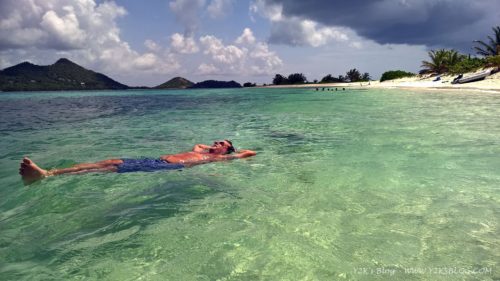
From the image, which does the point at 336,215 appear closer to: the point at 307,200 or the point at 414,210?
the point at 307,200

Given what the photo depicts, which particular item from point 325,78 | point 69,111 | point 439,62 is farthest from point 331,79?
point 69,111

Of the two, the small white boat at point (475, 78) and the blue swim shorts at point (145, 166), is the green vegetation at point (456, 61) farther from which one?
the blue swim shorts at point (145, 166)

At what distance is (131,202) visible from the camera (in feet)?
22.1

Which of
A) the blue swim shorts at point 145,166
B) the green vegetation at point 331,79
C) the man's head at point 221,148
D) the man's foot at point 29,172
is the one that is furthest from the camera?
the green vegetation at point 331,79

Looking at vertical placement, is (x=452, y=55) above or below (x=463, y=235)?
above

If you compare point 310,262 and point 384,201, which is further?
point 384,201

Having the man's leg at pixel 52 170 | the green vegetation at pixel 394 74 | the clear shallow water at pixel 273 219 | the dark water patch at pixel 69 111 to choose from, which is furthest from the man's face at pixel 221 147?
the green vegetation at pixel 394 74

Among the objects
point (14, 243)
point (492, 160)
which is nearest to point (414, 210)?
point (492, 160)

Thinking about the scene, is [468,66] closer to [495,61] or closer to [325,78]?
[495,61]

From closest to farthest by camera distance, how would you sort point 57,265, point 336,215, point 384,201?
point 57,265 < point 336,215 < point 384,201

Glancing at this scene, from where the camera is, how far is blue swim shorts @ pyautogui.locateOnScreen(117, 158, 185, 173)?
879cm

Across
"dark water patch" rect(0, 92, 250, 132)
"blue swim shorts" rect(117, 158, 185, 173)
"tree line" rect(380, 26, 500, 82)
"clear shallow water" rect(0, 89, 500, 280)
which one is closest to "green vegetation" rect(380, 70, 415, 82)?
"tree line" rect(380, 26, 500, 82)

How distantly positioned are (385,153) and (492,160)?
2.65 meters

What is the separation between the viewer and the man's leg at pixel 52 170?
26.3 ft
